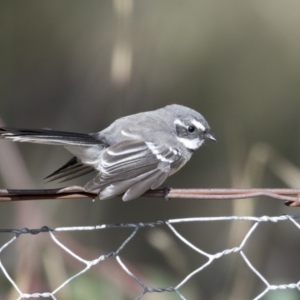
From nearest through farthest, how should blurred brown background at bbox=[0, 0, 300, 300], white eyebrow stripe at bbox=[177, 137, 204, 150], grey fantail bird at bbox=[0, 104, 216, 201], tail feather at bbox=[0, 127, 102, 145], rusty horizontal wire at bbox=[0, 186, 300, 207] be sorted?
1. rusty horizontal wire at bbox=[0, 186, 300, 207]
2. tail feather at bbox=[0, 127, 102, 145]
3. grey fantail bird at bbox=[0, 104, 216, 201]
4. white eyebrow stripe at bbox=[177, 137, 204, 150]
5. blurred brown background at bbox=[0, 0, 300, 300]

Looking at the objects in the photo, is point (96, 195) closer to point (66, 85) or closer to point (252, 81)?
point (66, 85)

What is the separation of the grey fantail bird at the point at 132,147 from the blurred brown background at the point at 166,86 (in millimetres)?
1116

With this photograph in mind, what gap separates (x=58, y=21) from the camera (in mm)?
4789

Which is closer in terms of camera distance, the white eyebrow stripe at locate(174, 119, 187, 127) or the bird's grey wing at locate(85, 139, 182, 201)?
the bird's grey wing at locate(85, 139, 182, 201)

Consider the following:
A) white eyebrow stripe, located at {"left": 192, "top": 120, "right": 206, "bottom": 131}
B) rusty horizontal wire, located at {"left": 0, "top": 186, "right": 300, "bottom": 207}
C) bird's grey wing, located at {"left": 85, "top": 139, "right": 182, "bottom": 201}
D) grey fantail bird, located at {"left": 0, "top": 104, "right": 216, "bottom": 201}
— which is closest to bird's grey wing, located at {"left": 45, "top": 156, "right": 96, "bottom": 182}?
grey fantail bird, located at {"left": 0, "top": 104, "right": 216, "bottom": 201}

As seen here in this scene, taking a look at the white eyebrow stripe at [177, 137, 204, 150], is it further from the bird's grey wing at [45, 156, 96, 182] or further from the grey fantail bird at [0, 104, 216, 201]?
the bird's grey wing at [45, 156, 96, 182]

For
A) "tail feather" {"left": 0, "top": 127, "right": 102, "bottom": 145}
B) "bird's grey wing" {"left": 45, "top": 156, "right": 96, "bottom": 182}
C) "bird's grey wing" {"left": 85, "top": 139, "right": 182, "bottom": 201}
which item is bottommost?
"bird's grey wing" {"left": 45, "top": 156, "right": 96, "bottom": 182}

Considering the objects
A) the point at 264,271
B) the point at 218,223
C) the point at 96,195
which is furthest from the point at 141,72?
the point at 96,195

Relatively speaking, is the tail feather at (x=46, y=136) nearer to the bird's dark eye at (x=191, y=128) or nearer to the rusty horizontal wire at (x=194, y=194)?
the rusty horizontal wire at (x=194, y=194)

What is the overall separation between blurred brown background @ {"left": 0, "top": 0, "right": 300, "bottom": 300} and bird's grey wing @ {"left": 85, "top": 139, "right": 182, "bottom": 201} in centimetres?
141

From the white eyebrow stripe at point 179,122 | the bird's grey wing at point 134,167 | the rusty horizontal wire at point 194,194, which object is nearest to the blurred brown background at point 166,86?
the white eyebrow stripe at point 179,122

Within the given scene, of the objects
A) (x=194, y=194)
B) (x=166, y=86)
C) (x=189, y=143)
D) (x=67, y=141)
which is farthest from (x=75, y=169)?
(x=166, y=86)

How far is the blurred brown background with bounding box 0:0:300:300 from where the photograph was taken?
443 centimetres

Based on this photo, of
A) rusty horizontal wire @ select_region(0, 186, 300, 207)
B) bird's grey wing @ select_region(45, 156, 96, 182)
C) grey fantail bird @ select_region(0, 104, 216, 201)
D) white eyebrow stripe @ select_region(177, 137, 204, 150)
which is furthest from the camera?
white eyebrow stripe @ select_region(177, 137, 204, 150)
